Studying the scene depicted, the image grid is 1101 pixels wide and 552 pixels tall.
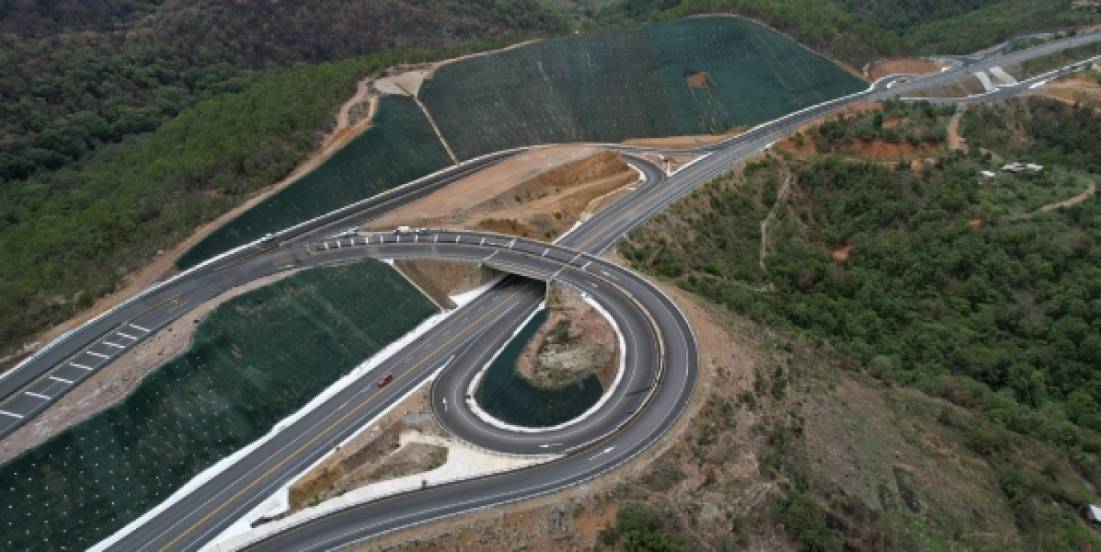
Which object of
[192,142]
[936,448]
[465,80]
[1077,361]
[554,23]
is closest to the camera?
[936,448]

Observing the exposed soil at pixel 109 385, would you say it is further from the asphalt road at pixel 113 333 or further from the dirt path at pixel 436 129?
the dirt path at pixel 436 129

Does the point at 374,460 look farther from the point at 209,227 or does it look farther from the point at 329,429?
the point at 209,227

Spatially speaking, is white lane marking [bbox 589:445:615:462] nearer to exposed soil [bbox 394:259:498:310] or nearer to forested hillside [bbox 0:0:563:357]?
exposed soil [bbox 394:259:498:310]

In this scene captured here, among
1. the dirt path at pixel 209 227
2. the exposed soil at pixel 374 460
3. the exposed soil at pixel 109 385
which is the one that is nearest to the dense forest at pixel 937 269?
the exposed soil at pixel 374 460

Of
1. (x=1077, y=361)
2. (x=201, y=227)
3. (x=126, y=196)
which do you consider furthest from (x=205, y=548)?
(x=1077, y=361)

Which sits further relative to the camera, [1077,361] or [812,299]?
[812,299]

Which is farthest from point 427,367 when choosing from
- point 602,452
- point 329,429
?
point 602,452

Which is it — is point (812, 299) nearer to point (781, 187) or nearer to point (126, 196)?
point (781, 187)
